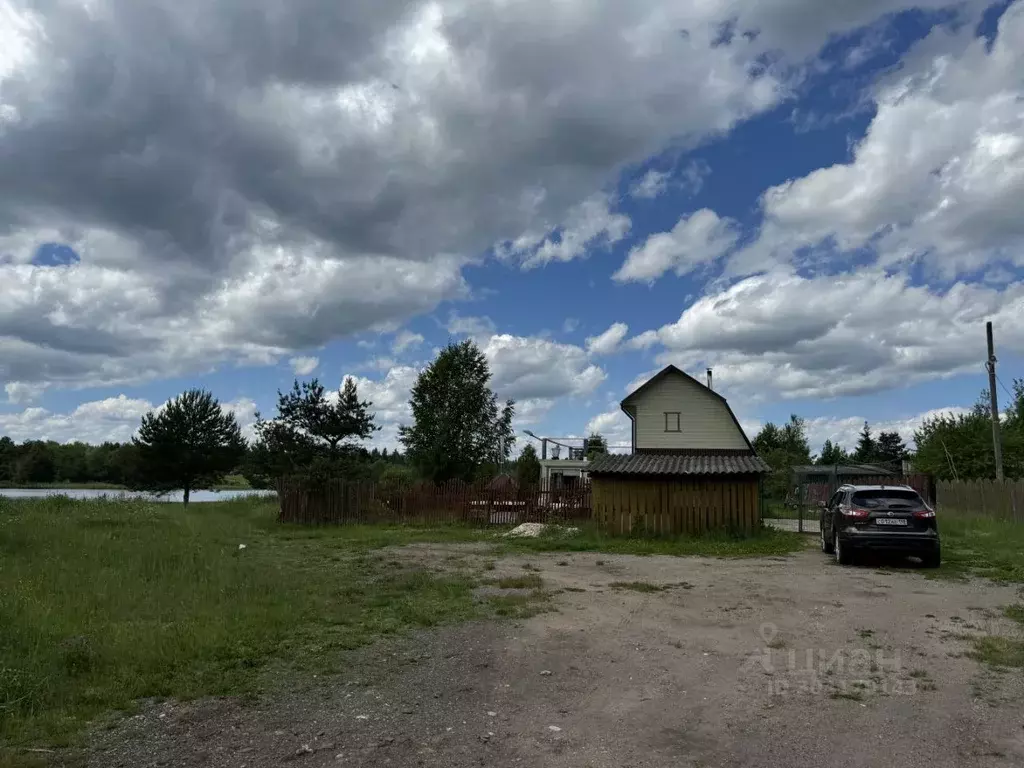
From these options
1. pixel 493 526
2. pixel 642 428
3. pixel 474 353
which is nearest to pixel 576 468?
pixel 642 428

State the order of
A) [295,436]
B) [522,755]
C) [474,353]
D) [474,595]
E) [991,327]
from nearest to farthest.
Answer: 1. [522,755]
2. [474,595]
3. [991,327]
4. [295,436]
5. [474,353]

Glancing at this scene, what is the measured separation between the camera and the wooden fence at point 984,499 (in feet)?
78.3

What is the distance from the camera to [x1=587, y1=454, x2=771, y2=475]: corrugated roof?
21.0 m

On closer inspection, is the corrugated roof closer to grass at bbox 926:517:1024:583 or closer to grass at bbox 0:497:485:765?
grass at bbox 926:517:1024:583

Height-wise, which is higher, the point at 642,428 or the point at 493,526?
the point at 642,428

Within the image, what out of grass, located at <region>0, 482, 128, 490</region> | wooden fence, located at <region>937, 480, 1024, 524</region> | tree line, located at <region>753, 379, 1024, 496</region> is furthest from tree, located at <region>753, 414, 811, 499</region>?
grass, located at <region>0, 482, 128, 490</region>

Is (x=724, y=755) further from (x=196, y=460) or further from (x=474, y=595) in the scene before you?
(x=196, y=460)

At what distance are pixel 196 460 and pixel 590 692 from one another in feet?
181

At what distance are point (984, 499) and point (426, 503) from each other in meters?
19.6

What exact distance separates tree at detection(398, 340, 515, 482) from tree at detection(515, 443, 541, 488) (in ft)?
5.97

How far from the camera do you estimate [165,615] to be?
868 cm

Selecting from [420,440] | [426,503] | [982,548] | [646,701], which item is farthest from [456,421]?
[646,701]

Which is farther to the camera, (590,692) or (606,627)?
(606,627)

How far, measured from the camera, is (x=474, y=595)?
432 inches
